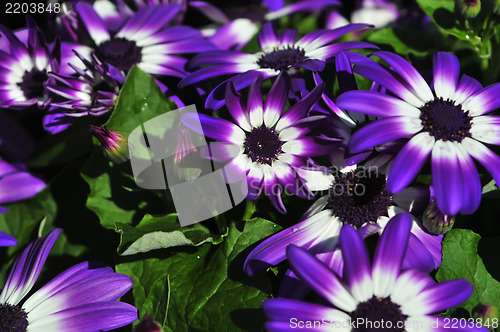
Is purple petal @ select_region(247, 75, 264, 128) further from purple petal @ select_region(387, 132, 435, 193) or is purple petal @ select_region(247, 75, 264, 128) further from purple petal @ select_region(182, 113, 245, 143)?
purple petal @ select_region(387, 132, 435, 193)

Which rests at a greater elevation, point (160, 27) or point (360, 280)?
point (160, 27)

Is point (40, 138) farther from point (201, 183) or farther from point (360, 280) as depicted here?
point (360, 280)

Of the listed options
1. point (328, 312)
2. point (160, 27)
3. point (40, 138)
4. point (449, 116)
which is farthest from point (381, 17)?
point (328, 312)

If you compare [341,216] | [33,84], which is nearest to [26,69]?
[33,84]

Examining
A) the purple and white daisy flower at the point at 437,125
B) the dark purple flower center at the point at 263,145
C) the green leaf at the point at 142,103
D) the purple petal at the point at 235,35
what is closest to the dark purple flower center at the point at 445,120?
the purple and white daisy flower at the point at 437,125

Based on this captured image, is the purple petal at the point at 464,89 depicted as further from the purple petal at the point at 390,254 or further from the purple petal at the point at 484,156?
the purple petal at the point at 390,254

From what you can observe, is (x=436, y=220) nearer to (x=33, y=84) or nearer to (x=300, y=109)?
(x=300, y=109)
